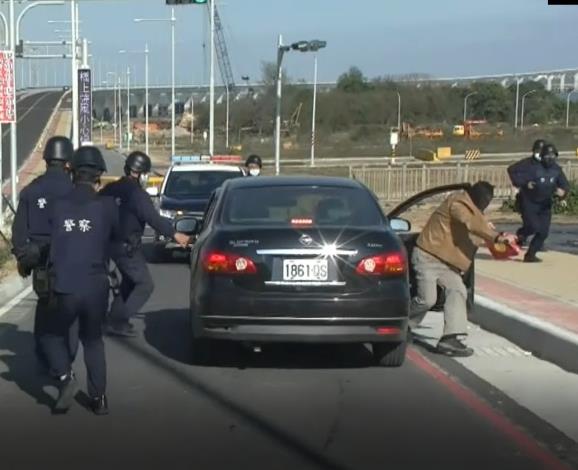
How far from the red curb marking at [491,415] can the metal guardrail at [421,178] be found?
25.5 metres

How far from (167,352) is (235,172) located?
1144 centimetres

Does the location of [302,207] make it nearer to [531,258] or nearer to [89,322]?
[89,322]

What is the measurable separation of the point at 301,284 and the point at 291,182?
1.42 metres

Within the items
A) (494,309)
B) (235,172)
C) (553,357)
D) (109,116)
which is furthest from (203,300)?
(109,116)

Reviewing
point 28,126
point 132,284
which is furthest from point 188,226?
point 28,126

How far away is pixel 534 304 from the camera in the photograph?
12.6 meters

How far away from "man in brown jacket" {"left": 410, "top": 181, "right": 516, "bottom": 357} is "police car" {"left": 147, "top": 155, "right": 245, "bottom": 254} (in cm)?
978

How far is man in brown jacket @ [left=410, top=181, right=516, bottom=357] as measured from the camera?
33.2 ft

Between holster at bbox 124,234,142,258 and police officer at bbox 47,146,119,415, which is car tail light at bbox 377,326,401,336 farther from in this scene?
holster at bbox 124,234,142,258

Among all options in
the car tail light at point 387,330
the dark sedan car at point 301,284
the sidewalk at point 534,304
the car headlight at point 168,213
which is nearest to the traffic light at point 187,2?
the car headlight at point 168,213

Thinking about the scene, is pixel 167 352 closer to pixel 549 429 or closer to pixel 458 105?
pixel 549 429

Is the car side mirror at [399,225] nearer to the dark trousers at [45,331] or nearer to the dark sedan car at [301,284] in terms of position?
the dark sedan car at [301,284]

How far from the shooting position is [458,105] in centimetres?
11875

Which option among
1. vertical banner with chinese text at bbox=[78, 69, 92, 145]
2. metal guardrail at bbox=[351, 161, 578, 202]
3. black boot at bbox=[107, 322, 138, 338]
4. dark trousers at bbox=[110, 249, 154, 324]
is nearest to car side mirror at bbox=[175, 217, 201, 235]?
dark trousers at bbox=[110, 249, 154, 324]
